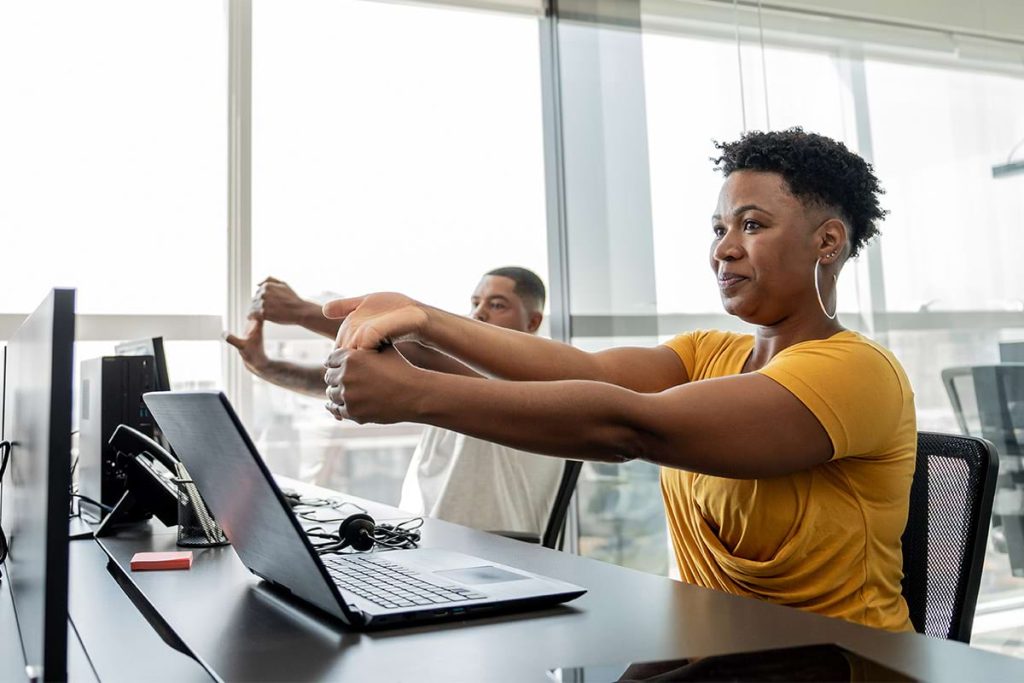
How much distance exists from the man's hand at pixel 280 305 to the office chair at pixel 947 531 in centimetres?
165

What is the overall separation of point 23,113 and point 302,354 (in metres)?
1.29

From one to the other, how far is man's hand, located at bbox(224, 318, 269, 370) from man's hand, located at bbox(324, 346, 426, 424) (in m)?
1.78

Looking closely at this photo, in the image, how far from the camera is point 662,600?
3.57 ft

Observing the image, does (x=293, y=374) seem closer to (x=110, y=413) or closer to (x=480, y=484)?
(x=480, y=484)

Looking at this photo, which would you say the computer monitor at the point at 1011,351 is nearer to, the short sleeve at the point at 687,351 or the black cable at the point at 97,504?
the short sleeve at the point at 687,351

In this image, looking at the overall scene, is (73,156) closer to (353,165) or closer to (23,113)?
(23,113)

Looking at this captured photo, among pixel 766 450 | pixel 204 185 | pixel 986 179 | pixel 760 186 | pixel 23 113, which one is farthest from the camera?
pixel 204 185

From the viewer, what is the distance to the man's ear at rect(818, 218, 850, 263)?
4.87ft

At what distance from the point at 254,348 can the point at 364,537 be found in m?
1.50

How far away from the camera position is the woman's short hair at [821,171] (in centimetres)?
149

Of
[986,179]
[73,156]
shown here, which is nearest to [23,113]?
[73,156]

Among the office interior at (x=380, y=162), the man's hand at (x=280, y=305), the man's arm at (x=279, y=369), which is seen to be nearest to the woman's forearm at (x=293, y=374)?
the man's arm at (x=279, y=369)

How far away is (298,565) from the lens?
981 millimetres

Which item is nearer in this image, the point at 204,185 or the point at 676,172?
the point at 676,172
